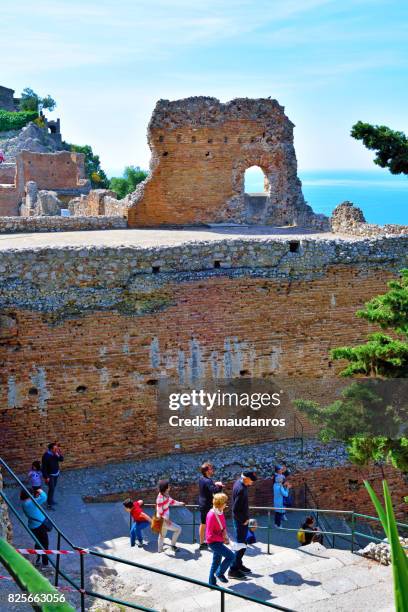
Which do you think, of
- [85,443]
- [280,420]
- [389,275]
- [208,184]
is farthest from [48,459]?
[208,184]

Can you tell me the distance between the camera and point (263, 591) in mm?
8133

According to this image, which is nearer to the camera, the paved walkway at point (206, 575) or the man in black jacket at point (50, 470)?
the paved walkway at point (206, 575)

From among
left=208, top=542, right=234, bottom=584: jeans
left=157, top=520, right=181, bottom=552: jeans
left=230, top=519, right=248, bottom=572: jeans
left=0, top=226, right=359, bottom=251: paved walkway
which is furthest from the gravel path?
left=0, top=226, right=359, bottom=251: paved walkway

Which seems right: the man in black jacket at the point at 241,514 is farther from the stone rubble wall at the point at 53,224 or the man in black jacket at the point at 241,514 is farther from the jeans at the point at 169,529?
the stone rubble wall at the point at 53,224

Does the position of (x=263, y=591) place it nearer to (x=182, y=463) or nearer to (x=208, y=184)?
(x=182, y=463)

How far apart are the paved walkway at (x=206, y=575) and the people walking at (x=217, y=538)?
34cm

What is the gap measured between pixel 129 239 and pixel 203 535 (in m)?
7.69

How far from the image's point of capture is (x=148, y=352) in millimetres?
11680

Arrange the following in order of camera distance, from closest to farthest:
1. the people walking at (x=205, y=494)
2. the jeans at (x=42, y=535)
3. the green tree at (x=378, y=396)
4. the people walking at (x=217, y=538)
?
the people walking at (x=217, y=538)
the jeans at (x=42, y=535)
the green tree at (x=378, y=396)
the people walking at (x=205, y=494)

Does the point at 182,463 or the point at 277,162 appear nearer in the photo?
the point at 182,463

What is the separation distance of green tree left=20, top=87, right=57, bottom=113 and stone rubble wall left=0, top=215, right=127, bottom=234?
52.6m

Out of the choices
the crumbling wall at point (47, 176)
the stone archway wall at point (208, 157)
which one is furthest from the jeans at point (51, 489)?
the crumbling wall at point (47, 176)

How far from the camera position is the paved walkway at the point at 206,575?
310 inches

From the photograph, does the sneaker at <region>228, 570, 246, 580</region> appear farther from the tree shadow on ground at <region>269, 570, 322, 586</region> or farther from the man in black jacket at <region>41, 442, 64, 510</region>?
the man in black jacket at <region>41, 442, 64, 510</region>
